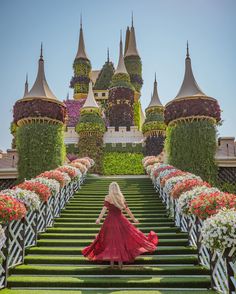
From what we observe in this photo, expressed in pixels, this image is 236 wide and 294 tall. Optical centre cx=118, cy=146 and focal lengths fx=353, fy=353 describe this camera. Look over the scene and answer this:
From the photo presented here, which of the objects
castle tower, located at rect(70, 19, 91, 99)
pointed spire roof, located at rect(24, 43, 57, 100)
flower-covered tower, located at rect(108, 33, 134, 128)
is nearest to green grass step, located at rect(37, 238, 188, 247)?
pointed spire roof, located at rect(24, 43, 57, 100)

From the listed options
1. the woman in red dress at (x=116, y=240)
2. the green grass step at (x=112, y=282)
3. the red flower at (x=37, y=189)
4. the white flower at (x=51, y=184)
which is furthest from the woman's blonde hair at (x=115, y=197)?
the white flower at (x=51, y=184)

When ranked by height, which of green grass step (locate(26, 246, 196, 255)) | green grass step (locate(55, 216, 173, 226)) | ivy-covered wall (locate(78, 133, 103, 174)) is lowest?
green grass step (locate(26, 246, 196, 255))

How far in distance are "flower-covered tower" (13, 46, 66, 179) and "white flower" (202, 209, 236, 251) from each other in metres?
12.1

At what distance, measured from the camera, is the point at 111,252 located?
684 centimetres

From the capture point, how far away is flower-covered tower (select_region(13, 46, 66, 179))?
1658 centimetres

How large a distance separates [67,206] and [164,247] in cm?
524

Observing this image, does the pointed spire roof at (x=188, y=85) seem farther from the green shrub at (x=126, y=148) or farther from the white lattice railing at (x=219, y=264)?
the green shrub at (x=126, y=148)

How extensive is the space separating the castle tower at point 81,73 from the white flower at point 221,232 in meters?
41.3

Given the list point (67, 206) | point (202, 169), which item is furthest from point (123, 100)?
point (67, 206)

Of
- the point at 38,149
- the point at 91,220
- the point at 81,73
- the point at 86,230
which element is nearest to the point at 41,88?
the point at 38,149

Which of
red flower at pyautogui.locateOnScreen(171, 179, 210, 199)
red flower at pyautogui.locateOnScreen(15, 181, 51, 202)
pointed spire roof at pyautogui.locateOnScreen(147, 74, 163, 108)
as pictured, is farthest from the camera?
pointed spire roof at pyautogui.locateOnScreen(147, 74, 163, 108)

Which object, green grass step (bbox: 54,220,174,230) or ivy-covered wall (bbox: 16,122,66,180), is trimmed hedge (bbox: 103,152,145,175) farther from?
green grass step (bbox: 54,220,174,230)

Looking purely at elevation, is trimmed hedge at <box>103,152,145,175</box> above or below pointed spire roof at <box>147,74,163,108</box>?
below

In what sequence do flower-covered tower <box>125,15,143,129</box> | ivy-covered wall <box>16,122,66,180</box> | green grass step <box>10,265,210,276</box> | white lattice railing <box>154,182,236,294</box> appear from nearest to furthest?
white lattice railing <box>154,182,236,294</box>, green grass step <box>10,265,210,276</box>, ivy-covered wall <box>16,122,66,180</box>, flower-covered tower <box>125,15,143,129</box>
